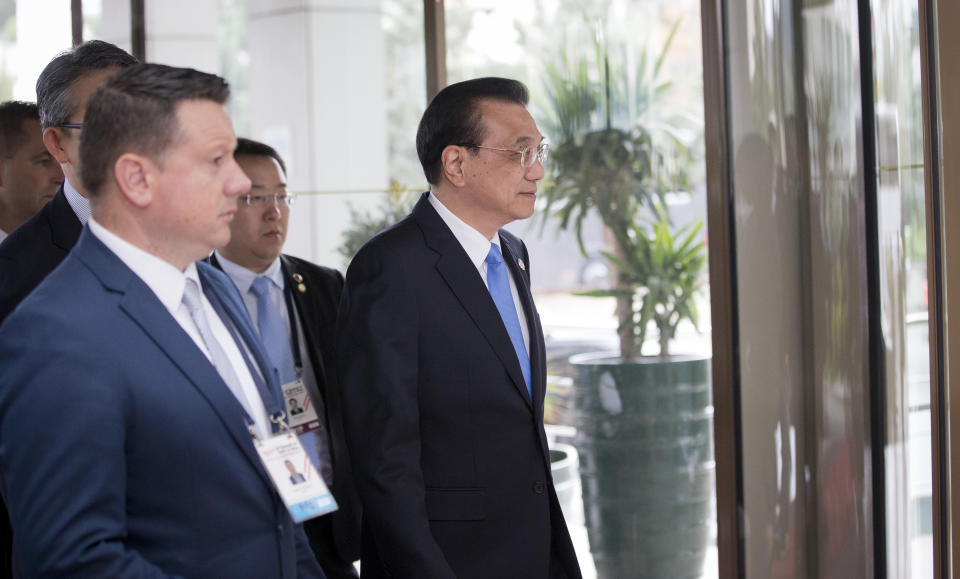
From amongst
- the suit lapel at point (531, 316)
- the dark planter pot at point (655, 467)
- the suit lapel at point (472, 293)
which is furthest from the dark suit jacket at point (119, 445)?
the dark planter pot at point (655, 467)

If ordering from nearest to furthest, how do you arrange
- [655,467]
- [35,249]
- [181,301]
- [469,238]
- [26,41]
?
[181,301], [35,249], [469,238], [26,41], [655,467]

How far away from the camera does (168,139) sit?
146 cm

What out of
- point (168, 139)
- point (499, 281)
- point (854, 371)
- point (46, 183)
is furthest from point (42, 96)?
point (854, 371)

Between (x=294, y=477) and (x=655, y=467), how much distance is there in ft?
8.92

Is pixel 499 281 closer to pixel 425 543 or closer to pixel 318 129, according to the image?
pixel 425 543

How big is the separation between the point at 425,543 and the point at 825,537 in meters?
1.64

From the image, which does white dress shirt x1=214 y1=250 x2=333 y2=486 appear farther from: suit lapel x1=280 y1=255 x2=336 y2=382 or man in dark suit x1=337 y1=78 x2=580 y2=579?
man in dark suit x1=337 y1=78 x2=580 y2=579

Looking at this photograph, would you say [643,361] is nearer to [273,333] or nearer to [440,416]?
[273,333]

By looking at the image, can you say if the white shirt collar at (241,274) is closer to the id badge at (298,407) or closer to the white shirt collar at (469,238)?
the id badge at (298,407)

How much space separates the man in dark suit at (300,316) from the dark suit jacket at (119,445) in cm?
120

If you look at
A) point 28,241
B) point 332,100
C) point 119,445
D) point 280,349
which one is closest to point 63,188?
point 28,241

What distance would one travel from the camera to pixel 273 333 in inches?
110

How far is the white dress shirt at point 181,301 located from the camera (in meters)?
1.46

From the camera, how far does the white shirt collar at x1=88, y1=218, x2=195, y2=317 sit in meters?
1.45
